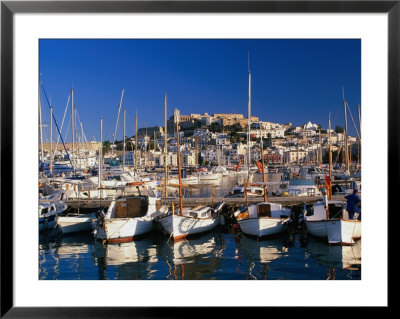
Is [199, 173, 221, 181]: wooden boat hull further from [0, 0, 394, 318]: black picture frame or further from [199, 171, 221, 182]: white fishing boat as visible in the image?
[0, 0, 394, 318]: black picture frame

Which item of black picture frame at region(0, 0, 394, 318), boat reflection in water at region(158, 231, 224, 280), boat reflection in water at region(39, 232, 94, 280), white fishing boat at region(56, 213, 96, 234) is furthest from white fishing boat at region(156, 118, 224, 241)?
black picture frame at region(0, 0, 394, 318)

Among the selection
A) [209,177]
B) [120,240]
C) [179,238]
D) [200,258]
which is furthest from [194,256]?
[209,177]

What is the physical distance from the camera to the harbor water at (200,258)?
22.3ft

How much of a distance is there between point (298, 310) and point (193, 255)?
5061mm

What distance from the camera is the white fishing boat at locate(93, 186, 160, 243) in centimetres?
1045

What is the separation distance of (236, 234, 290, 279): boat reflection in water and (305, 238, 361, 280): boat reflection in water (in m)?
0.62

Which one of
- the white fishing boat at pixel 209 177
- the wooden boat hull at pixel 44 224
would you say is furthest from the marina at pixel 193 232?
the white fishing boat at pixel 209 177

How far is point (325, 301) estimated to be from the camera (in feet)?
13.9

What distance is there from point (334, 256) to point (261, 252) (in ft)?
6.33

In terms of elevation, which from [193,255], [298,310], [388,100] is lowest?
[193,255]
